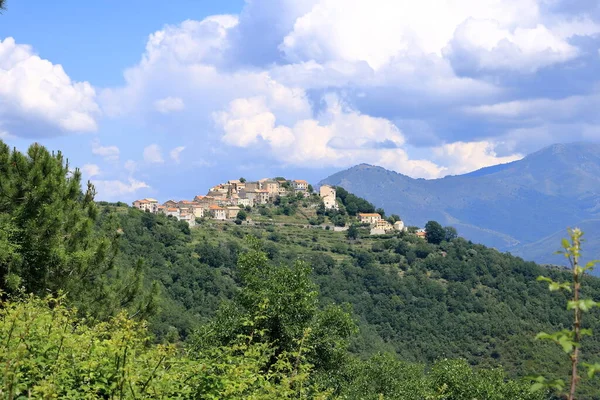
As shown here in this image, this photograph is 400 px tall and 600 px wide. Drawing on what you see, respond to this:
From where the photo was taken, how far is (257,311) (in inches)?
600

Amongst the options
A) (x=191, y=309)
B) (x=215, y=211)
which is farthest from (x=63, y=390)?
(x=215, y=211)

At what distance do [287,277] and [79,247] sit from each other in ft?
21.0

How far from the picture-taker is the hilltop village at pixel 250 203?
138 metres

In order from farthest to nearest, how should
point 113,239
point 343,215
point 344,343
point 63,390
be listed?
point 343,215 < point 113,239 < point 344,343 < point 63,390

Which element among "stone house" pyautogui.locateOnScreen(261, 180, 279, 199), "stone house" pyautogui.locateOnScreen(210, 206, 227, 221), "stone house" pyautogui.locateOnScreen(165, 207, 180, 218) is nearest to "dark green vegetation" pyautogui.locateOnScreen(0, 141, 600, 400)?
"stone house" pyautogui.locateOnScreen(165, 207, 180, 218)

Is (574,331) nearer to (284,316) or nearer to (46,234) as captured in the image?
(284,316)

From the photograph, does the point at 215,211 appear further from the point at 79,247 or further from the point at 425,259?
the point at 79,247

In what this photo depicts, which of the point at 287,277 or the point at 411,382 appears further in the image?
the point at 411,382

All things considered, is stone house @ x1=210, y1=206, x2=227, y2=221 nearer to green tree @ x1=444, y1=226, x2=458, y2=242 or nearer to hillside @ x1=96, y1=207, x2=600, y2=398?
hillside @ x1=96, y1=207, x2=600, y2=398

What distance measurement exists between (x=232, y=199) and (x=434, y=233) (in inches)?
2182

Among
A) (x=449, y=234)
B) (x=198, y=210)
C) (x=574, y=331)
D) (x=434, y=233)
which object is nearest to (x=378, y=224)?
(x=434, y=233)

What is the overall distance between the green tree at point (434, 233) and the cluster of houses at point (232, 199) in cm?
3155

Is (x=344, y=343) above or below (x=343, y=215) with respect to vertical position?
below

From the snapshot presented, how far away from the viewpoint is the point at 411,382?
29922mm
